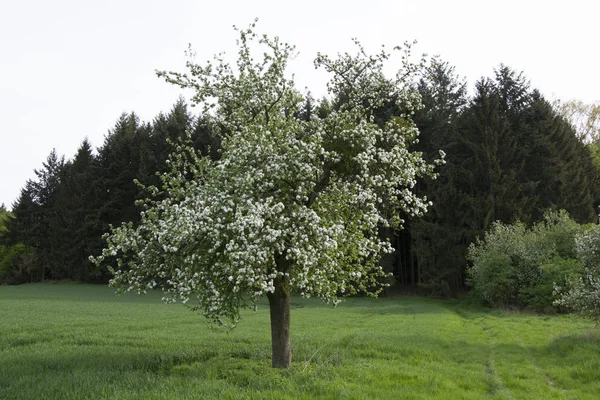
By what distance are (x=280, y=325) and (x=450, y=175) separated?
4347cm

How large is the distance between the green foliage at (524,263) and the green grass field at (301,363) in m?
9.41

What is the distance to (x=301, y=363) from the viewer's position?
14180 millimetres

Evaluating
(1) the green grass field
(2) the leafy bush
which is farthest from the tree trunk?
(2) the leafy bush

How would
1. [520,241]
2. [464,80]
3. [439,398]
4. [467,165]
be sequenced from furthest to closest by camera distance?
[464,80]
[467,165]
[520,241]
[439,398]

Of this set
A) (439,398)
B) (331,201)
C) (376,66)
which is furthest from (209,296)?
(376,66)

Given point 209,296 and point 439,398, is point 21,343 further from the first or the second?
point 439,398

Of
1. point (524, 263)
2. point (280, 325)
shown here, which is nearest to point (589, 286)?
point (280, 325)

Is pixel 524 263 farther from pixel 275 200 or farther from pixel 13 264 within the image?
pixel 13 264

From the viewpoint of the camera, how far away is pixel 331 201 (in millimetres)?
13461

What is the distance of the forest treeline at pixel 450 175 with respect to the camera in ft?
168

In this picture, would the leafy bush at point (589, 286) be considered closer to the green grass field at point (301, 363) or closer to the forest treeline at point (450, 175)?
the green grass field at point (301, 363)

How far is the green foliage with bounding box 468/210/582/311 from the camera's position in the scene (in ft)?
114

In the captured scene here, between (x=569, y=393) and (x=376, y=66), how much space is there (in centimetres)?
1104

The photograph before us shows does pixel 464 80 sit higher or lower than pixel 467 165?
higher
